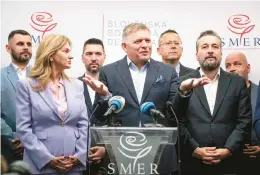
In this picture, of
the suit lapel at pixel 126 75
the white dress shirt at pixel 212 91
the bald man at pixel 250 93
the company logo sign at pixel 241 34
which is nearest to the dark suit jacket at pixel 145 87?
the suit lapel at pixel 126 75

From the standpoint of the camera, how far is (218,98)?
402 cm

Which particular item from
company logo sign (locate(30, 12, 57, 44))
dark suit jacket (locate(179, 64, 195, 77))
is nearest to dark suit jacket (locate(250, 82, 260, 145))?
dark suit jacket (locate(179, 64, 195, 77))

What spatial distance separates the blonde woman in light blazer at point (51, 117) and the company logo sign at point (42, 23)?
3.45 feet

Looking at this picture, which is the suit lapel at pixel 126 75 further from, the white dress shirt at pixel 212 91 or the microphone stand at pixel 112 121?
the microphone stand at pixel 112 121

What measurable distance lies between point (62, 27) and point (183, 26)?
132 cm

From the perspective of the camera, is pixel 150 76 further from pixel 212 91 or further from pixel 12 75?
pixel 12 75

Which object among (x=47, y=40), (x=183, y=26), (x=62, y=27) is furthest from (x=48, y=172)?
(x=183, y=26)

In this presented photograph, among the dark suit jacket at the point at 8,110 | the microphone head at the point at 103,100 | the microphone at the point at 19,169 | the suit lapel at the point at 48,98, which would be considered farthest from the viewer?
the dark suit jacket at the point at 8,110

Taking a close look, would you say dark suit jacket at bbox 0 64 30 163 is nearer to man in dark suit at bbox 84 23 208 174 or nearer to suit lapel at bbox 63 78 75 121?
suit lapel at bbox 63 78 75 121

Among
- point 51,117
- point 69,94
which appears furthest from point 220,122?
point 51,117

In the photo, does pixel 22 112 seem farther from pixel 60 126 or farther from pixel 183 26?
pixel 183 26

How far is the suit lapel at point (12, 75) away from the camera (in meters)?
4.18

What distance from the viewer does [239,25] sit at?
15.4ft

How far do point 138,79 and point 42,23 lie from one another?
1.38m
